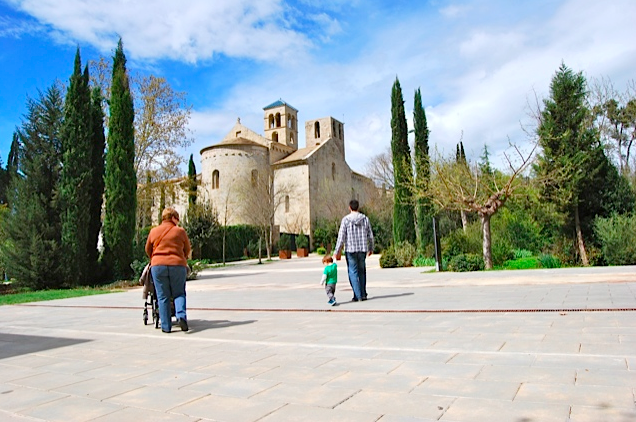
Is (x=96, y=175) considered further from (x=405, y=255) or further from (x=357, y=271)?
(x=357, y=271)

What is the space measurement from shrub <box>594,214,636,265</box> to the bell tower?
4338 centimetres

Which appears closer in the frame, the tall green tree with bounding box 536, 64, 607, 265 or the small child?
the small child

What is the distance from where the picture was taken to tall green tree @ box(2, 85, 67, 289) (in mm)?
15438

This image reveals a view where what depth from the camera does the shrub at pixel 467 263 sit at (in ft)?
48.5

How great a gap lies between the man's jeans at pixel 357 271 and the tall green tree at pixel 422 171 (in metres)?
11.0

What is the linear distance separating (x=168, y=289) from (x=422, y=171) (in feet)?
52.2

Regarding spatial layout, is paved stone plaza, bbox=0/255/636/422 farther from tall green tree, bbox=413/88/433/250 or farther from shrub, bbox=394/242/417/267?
tall green tree, bbox=413/88/433/250

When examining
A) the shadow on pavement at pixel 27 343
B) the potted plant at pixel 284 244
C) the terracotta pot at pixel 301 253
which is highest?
the potted plant at pixel 284 244

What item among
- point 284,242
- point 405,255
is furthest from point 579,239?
point 284,242

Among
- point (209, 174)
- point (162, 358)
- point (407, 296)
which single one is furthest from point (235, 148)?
point (162, 358)

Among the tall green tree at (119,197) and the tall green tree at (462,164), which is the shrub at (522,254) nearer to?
the tall green tree at (462,164)

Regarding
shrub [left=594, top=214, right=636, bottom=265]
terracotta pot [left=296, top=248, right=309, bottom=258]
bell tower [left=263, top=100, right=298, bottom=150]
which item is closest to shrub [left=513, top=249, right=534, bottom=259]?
shrub [left=594, top=214, right=636, bottom=265]

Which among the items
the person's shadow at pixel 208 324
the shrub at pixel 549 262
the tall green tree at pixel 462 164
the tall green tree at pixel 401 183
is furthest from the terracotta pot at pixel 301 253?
the person's shadow at pixel 208 324

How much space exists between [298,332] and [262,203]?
29.8 m
